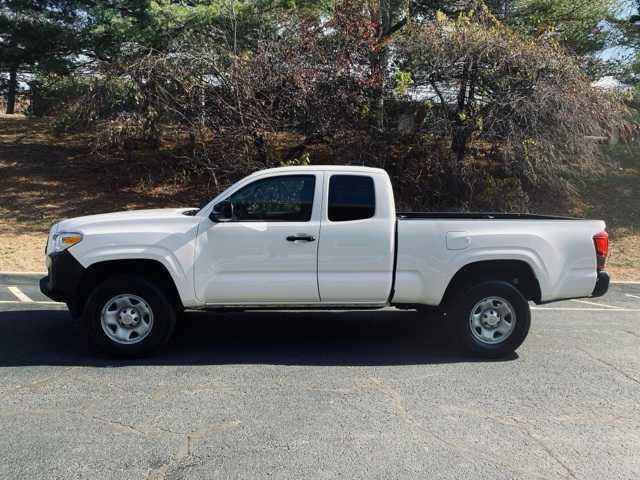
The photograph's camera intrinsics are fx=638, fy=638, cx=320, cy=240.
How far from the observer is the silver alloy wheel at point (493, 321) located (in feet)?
20.9

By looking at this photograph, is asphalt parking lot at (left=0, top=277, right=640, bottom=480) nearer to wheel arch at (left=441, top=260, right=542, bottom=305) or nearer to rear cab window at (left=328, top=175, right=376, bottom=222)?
wheel arch at (left=441, top=260, right=542, bottom=305)

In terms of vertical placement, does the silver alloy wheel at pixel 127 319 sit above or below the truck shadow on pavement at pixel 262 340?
above

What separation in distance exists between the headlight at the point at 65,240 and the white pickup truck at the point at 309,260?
12 mm

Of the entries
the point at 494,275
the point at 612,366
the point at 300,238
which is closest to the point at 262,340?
the point at 300,238

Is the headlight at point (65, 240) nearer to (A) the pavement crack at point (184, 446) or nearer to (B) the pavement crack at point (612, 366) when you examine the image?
(A) the pavement crack at point (184, 446)

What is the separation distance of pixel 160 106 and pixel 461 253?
1050 cm

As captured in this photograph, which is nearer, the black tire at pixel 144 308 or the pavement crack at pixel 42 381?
the pavement crack at pixel 42 381

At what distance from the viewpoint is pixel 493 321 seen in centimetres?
639

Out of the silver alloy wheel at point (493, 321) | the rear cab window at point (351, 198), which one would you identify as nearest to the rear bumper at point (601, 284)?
the silver alloy wheel at point (493, 321)

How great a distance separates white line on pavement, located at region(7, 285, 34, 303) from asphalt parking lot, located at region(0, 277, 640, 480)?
1.21 meters

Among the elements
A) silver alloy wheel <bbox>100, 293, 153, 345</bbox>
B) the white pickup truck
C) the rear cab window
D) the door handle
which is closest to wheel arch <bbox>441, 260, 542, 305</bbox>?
the white pickup truck

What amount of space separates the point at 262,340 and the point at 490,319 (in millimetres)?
2410

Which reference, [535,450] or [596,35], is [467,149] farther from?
[535,450]

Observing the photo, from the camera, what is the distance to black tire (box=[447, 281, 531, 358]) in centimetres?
630
